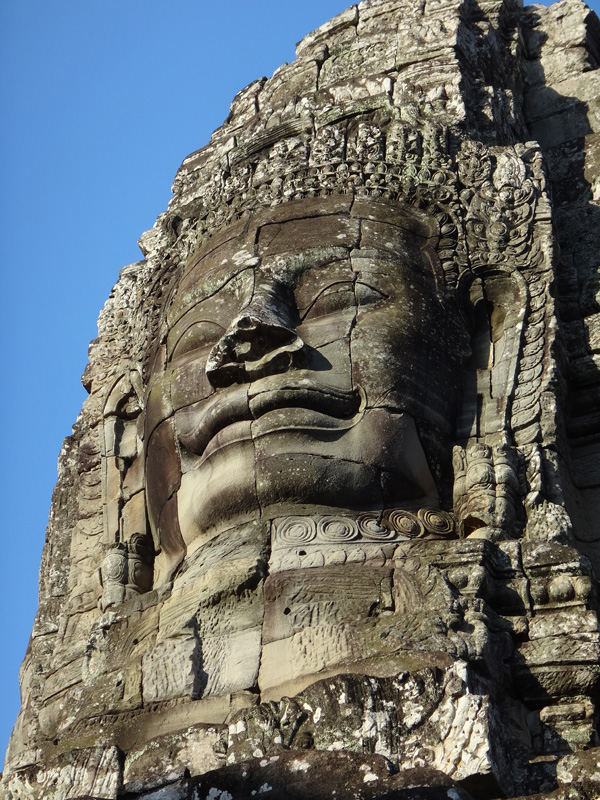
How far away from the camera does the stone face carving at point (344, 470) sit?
25.0 feet

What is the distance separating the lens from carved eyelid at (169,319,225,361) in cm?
1013

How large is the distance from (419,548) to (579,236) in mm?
3912

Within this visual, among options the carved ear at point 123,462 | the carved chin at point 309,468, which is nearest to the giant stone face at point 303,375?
the carved chin at point 309,468

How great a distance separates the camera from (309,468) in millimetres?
9062

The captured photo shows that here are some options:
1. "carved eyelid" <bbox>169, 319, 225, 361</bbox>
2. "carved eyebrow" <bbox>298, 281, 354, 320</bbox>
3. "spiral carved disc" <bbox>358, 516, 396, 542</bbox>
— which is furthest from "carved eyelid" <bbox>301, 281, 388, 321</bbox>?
"spiral carved disc" <bbox>358, 516, 396, 542</bbox>

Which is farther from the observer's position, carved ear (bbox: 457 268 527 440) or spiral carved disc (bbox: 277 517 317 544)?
carved ear (bbox: 457 268 527 440)

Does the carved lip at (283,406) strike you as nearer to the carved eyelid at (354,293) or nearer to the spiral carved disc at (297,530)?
the spiral carved disc at (297,530)

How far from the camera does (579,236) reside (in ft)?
38.3

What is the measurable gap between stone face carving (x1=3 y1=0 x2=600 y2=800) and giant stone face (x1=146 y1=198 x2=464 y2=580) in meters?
0.02

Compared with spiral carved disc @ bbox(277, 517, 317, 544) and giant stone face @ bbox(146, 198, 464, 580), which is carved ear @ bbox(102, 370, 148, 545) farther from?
spiral carved disc @ bbox(277, 517, 317, 544)

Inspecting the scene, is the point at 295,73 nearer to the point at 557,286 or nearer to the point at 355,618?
the point at 557,286

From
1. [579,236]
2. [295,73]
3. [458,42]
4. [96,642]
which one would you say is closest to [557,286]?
[579,236]

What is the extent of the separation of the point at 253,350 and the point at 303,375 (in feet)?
1.27

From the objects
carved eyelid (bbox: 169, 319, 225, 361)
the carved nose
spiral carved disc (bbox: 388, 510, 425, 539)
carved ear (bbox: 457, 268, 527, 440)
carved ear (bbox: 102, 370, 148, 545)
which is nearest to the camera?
spiral carved disc (bbox: 388, 510, 425, 539)
